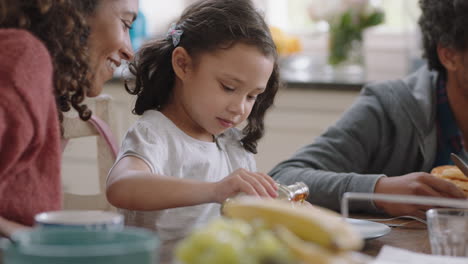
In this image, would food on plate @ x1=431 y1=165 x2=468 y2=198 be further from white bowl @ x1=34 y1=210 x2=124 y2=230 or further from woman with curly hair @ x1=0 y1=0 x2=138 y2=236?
white bowl @ x1=34 y1=210 x2=124 y2=230

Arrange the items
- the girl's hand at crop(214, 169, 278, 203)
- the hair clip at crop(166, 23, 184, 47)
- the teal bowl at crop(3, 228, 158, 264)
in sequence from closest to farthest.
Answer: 1. the teal bowl at crop(3, 228, 158, 264)
2. the girl's hand at crop(214, 169, 278, 203)
3. the hair clip at crop(166, 23, 184, 47)

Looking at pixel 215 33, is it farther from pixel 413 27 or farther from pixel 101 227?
pixel 413 27

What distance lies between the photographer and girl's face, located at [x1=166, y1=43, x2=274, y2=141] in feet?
4.52

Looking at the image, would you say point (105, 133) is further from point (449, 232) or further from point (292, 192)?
point (449, 232)

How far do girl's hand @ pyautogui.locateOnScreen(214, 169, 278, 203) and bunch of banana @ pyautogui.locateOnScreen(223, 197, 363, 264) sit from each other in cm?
30

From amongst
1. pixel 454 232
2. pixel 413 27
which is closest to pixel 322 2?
pixel 413 27

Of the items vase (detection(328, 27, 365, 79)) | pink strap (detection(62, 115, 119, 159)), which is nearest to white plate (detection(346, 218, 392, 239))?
pink strap (detection(62, 115, 119, 159))

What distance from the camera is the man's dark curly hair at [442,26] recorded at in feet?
5.57

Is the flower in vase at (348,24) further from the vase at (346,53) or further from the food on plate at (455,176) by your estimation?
the food on plate at (455,176)

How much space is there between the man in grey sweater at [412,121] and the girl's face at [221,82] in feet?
1.02

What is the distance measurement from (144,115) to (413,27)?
2637mm

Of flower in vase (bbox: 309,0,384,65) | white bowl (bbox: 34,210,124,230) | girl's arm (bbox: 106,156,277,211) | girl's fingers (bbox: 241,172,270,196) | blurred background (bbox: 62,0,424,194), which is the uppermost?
white bowl (bbox: 34,210,124,230)

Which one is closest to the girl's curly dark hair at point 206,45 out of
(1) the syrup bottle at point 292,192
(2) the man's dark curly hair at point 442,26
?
(1) the syrup bottle at point 292,192

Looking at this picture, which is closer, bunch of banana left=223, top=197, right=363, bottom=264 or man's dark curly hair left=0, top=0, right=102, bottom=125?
bunch of banana left=223, top=197, right=363, bottom=264
